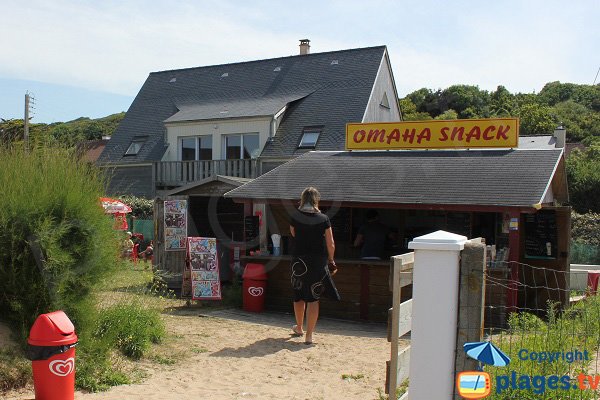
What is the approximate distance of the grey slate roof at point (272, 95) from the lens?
24.7m

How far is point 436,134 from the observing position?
1376cm

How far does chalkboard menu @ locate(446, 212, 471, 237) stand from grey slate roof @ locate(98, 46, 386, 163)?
403 inches

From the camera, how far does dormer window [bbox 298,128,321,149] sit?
79.0 ft

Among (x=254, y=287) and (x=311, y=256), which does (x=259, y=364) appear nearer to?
(x=311, y=256)

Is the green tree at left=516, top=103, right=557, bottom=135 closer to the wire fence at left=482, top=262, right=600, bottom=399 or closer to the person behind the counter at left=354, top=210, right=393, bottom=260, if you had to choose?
the person behind the counter at left=354, top=210, right=393, bottom=260

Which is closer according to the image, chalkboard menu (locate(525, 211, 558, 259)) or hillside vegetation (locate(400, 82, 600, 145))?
chalkboard menu (locate(525, 211, 558, 259))

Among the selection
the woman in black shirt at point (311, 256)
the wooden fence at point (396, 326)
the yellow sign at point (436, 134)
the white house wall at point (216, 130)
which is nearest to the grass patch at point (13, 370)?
the wooden fence at point (396, 326)

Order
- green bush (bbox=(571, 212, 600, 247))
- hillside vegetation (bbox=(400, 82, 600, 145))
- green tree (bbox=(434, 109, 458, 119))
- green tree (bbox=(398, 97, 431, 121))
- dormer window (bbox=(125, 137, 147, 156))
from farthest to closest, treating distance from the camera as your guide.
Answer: green tree (bbox=(398, 97, 431, 121)), green tree (bbox=(434, 109, 458, 119)), hillside vegetation (bbox=(400, 82, 600, 145)), dormer window (bbox=(125, 137, 147, 156)), green bush (bbox=(571, 212, 600, 247))

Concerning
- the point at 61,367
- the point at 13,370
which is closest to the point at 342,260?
the point at 13,370

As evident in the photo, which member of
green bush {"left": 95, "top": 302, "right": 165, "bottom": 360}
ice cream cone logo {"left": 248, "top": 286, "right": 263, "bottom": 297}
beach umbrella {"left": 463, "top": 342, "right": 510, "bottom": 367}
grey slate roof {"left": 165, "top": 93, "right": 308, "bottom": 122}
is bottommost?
ice cream cone logo {"left": 248, "top": 286, "right": 263, "bottom": 297}

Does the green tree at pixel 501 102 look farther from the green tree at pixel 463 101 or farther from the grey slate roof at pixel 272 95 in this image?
the grey slate roof at pixel 272 95

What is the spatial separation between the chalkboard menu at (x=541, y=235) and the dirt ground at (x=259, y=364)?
3.52 m

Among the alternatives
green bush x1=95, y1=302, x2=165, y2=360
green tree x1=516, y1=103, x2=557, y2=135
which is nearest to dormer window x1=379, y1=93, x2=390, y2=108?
green bush x1=95, y1=302, x2=165, y2=360

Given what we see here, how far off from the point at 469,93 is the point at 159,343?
59.7 m
